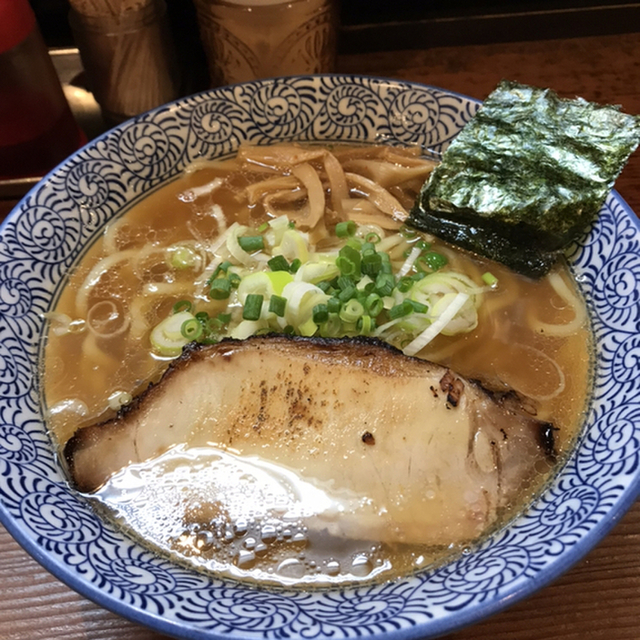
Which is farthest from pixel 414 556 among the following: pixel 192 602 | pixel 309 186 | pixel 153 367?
pixel 309 186

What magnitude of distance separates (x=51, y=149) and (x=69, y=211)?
0.67 metres

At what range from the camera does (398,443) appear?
1.52 metres

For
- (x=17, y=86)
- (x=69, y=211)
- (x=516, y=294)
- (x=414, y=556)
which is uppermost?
(x=17, y=86)

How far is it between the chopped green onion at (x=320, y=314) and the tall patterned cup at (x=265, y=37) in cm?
145

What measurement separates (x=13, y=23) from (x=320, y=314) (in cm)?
170

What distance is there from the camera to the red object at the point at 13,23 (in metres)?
2.21

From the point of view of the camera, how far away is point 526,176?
2088 millimetres

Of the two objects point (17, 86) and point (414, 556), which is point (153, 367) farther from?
point (17, 86)

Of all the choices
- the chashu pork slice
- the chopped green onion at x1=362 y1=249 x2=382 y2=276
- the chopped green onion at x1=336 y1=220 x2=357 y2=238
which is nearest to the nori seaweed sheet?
the chopped green onion at x1=336 y1=220 x2=357 y2=238

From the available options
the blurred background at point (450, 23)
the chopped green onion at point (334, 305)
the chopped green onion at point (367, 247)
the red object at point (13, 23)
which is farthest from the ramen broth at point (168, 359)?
the blurred background at point (450, 23)

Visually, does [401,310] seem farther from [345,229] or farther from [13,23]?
[13,23]

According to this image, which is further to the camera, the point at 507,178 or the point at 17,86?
the point at 17,86

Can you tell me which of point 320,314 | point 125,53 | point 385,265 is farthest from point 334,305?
point 125,53

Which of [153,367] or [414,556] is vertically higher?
[153,367]
